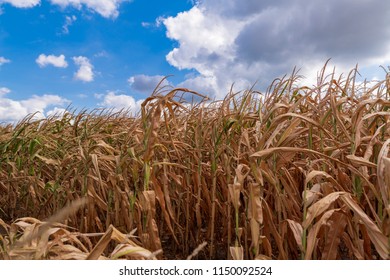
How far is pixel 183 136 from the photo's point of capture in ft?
8.46

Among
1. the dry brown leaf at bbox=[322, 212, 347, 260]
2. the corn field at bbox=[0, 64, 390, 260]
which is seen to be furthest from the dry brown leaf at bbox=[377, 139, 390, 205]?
the dry brown leaf at bbox=[322, 212, 347, 260]

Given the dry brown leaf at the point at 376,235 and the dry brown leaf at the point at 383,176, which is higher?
Result: the dry brown leaf at the point at 383,176

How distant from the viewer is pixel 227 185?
2162 millimetres

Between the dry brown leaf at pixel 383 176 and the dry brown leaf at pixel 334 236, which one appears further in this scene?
the dry brown leaf at pixel 334 236

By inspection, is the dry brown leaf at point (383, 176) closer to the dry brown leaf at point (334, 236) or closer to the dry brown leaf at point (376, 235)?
the dry brown leaf at point (376, 235)

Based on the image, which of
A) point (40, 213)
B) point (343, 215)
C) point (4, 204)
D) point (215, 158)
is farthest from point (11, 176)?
Answer: point (343, 215)

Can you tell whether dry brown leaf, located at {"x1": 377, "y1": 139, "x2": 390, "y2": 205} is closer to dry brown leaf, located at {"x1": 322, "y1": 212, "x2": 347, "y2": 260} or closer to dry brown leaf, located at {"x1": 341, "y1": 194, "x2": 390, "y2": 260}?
dry brown leaf, located at {"x1": 341, "y1": 194, "x2": 390, "y2": 260}

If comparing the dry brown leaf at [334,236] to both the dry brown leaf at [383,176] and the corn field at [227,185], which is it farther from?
the dry brown leaf at [383,176]

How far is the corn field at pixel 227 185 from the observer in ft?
4.61

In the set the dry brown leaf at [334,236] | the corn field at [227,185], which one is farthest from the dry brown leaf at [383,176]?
the dry brown leaf at [334,236]

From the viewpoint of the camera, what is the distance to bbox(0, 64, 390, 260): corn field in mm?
1405

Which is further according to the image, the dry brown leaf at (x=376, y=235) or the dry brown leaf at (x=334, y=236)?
the dry brown leaf at (x=334, y=236)
